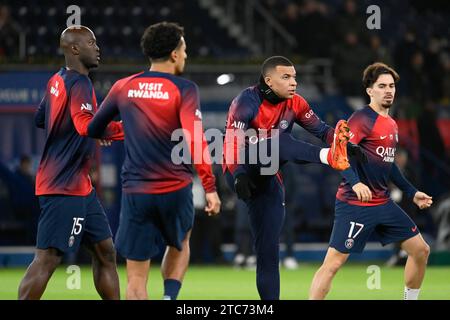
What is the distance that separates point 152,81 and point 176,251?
1344 millimetres

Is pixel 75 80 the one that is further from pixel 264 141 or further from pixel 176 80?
pixel 264 141

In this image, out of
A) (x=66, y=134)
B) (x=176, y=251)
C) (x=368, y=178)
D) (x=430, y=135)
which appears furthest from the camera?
(x=430, y=135)

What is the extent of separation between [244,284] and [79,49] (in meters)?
6.35

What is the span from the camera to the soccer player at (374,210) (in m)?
10.2

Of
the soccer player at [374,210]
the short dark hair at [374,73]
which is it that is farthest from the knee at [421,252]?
the short dark hair at [374,73]

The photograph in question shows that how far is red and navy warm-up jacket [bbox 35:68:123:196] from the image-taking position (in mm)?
9383

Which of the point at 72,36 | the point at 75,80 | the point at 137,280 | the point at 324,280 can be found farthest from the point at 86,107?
the point at 324,280

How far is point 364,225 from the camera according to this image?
10.3 metres

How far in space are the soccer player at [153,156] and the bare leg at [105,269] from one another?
1.08 m

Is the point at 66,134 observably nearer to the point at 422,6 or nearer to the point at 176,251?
the point at 176,251

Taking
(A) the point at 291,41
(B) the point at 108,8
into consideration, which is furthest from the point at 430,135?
(B) the point at 108,8

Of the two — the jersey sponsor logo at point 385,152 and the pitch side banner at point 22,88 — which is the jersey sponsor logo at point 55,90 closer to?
the jersey sponsor logo at point 385,152
